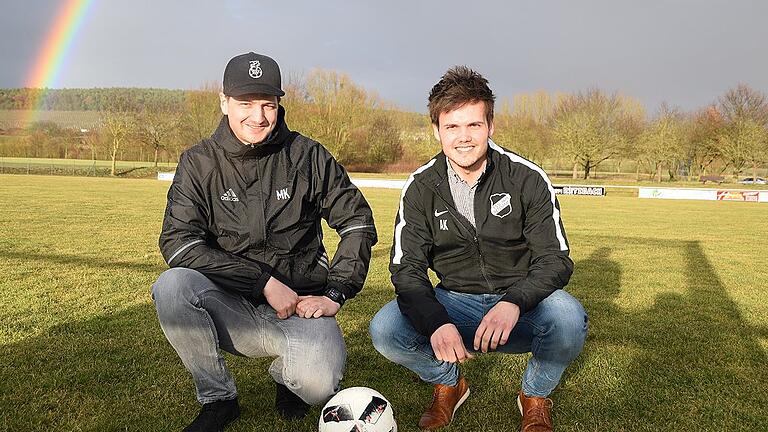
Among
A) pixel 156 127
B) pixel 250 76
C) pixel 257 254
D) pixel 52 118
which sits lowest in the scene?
pixel 257 254

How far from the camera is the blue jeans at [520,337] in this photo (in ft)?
10.2

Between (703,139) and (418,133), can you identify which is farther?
(418,133)

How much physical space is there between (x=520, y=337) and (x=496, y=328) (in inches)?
17.0

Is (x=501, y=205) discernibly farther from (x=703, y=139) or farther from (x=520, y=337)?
(x=703, y=139)

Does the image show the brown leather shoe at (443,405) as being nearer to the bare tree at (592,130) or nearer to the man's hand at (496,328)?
the man's hand at (496,328)

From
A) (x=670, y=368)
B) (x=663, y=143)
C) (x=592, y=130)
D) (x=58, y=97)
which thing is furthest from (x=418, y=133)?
(x=58, y=97)

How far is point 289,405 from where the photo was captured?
3.33m

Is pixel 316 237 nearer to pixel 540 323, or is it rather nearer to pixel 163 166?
pixel 540 323

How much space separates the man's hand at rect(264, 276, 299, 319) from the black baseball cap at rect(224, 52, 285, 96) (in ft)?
3.42

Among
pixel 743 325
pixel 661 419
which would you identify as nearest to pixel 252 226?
pixel 661 419

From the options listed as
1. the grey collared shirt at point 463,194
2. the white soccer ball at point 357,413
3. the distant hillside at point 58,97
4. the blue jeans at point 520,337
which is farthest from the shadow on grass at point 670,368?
the distant hillside at point 58,97

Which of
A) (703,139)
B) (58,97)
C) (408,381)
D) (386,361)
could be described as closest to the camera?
(408,381)

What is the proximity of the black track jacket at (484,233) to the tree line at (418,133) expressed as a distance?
50398 millimetres

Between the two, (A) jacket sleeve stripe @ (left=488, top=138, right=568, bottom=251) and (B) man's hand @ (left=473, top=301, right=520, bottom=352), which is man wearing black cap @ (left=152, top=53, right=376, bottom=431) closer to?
(B) man's hand @ (left=473, top=301, right=520, bottom=352)
